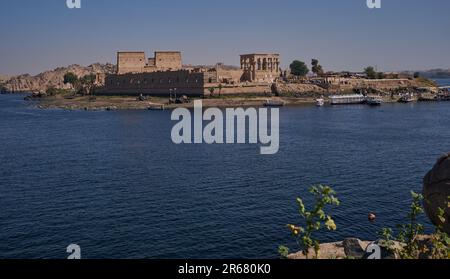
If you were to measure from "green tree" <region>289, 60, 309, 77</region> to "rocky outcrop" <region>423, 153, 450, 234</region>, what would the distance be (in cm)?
10346

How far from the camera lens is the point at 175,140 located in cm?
4009

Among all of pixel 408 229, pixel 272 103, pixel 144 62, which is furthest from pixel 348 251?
pixel 144 62

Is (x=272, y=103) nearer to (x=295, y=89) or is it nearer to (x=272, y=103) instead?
(x=272, y=103)

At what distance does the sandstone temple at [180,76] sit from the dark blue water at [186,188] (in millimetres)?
37022

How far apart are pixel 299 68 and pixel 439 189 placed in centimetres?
10487

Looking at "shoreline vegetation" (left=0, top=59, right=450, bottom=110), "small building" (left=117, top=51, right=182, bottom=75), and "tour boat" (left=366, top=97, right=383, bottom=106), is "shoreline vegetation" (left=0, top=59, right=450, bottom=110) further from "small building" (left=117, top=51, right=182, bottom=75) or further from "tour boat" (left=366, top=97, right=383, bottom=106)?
"small building" (left=117, top=51, right=182, bottom=75)

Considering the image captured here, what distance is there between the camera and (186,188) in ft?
73.9

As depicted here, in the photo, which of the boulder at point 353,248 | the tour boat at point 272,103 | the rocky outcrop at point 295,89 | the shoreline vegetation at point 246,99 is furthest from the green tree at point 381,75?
the boulder at point 353,248

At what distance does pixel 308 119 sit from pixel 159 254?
43.9m

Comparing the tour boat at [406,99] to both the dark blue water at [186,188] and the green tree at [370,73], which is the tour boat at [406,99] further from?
the dark blue water at [186,188]

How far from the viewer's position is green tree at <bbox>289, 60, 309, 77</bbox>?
367ft

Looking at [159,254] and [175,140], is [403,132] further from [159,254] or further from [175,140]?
[159,254]

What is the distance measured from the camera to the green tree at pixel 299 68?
11174cm
